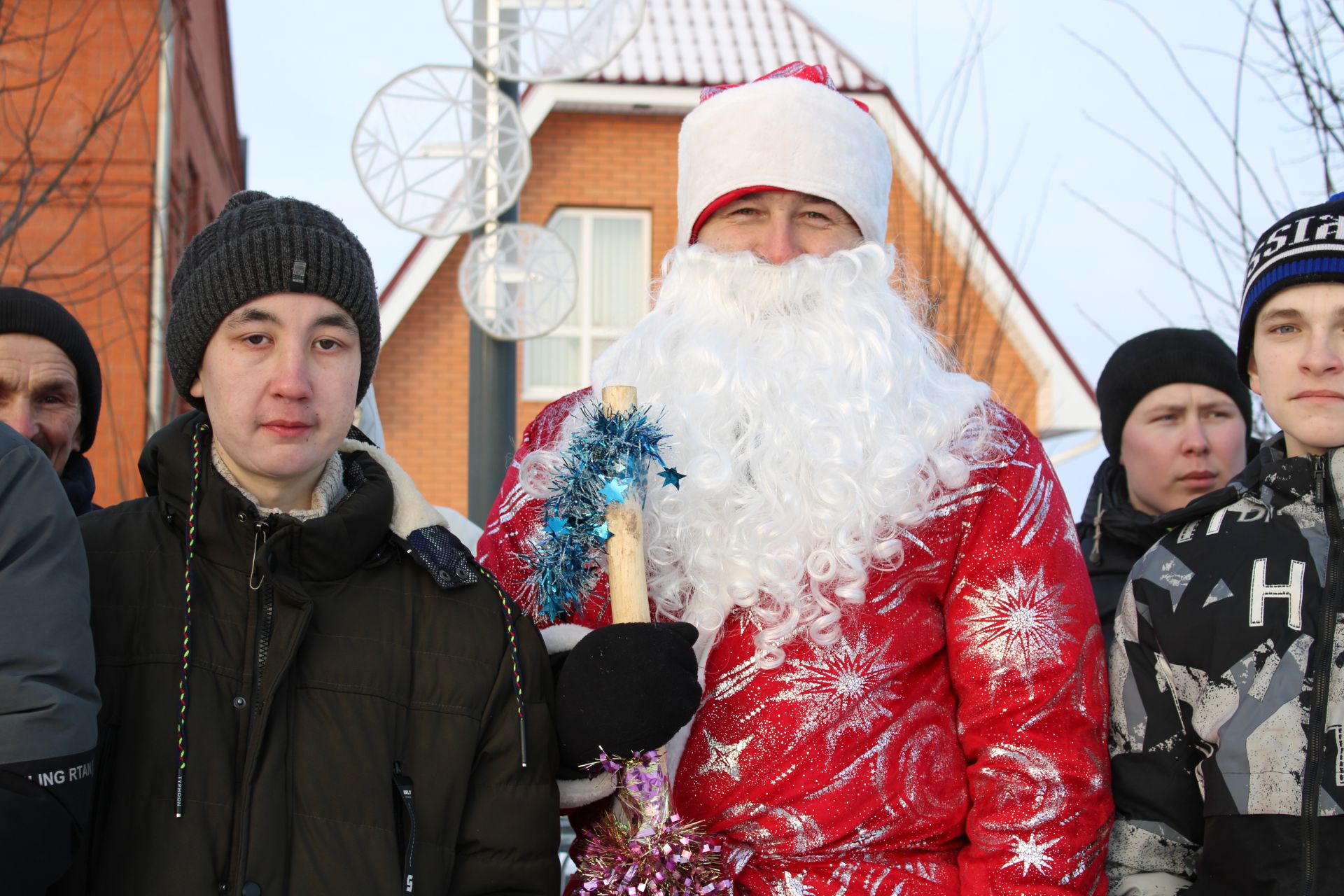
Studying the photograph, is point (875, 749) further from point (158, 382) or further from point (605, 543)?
point (158, 382)

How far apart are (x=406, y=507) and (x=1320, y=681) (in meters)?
1.63

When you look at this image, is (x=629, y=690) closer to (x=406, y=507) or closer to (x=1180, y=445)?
(x=406, y=507)

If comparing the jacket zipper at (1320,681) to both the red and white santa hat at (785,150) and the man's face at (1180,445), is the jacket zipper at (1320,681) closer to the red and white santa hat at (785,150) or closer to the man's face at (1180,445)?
the red and white santa hat at (785,150)

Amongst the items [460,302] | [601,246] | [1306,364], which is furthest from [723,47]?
[1306,364]

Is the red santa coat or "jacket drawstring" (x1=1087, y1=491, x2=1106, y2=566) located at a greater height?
"jacket drawstring" (x1=1087, y1=491, x2=1106, y2=566)

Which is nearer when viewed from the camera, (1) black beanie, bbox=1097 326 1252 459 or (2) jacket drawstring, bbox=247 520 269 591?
(2) jacket drawstring, bbox=247 520 269 591

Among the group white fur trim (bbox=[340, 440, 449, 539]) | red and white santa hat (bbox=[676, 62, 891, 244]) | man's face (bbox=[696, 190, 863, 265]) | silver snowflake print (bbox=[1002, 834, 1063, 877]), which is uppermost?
red and white santa hat (bbox=[676, 62, 891, 244])

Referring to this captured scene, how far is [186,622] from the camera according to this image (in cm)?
192

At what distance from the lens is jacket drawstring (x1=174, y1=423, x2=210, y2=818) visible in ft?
6.05

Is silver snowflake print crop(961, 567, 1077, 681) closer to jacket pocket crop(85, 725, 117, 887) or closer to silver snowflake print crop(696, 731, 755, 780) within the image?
silver snowflake print crop(696, 731, 755, 780)

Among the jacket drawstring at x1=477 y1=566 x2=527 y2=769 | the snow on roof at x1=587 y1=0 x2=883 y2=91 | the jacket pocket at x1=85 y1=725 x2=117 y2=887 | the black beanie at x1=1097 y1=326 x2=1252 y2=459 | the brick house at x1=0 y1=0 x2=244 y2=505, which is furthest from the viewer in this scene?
the snow on roof at x1=587 y1=0 x2=883 y2=91

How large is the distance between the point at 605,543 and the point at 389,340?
10.8 meters

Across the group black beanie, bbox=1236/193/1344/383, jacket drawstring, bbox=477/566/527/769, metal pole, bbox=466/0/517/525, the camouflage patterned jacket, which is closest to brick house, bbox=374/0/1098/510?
metal pole, bbox=466/0/517/525

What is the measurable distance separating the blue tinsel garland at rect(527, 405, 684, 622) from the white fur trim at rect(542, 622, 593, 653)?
0.31 feet
